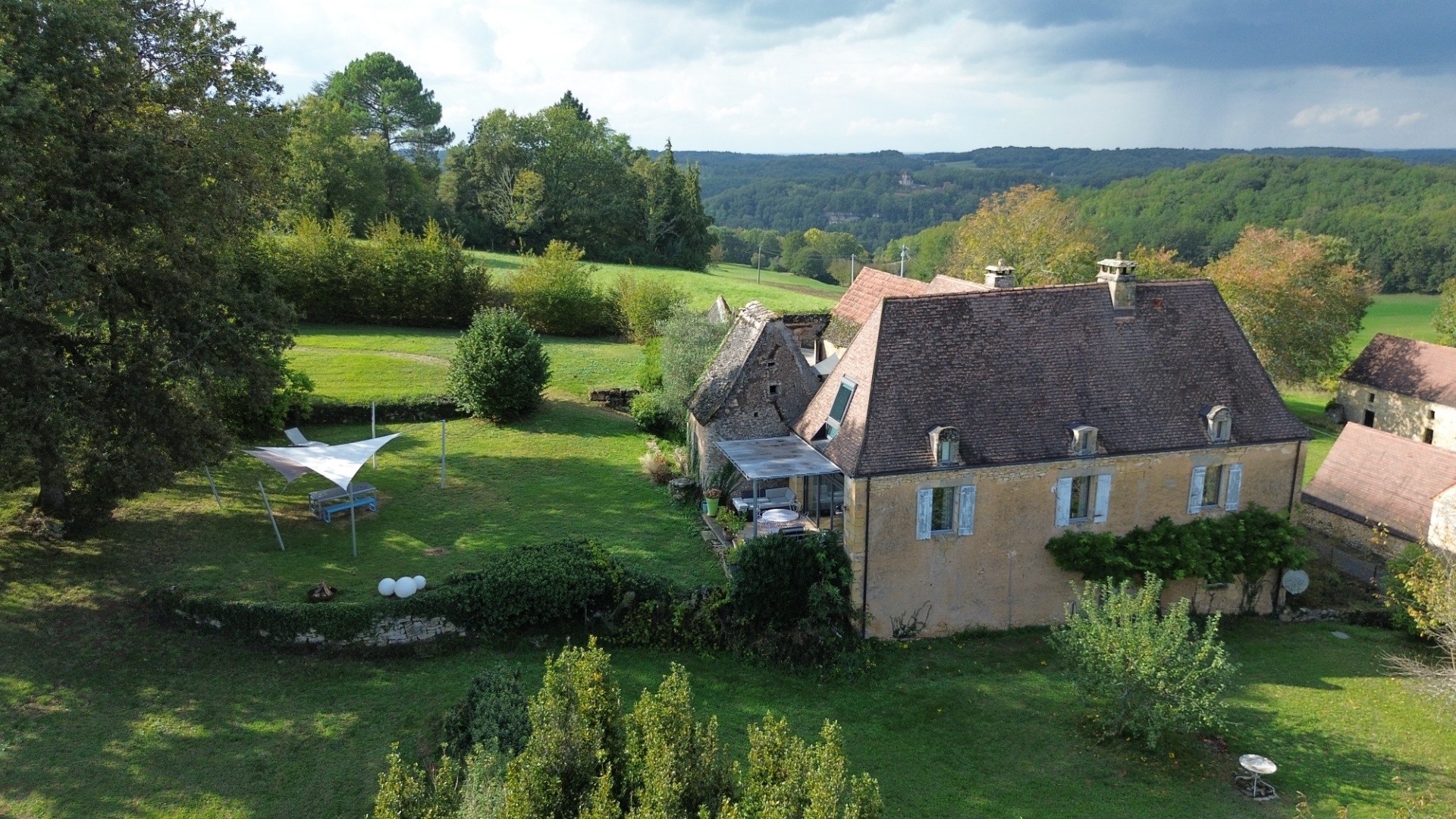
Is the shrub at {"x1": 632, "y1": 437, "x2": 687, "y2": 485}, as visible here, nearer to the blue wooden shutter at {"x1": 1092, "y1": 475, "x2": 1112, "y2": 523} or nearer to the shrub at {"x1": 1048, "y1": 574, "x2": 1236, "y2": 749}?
the blue wooden shutter at {"x1": 1092, "y1": 475, "x2": 1112, "y2": 523}

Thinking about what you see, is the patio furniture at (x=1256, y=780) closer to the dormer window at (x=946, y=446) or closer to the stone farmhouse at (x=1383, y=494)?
the dormer window at (x=946, y=446)

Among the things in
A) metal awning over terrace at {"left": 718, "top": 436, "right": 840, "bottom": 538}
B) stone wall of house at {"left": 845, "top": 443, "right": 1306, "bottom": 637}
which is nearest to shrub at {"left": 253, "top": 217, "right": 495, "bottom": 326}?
metal awning over terrace at {"left": 718, "top": 436, "right": 840, "bottom": 538}

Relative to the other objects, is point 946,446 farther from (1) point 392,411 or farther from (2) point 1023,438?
(1) point 392,411

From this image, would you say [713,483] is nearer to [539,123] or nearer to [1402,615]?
[1402,615]

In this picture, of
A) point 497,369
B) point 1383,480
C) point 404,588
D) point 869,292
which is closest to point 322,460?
point 404,588

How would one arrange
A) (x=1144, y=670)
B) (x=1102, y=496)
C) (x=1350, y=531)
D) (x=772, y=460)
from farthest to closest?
(x=1350, y=531) → (x=772, y=460) → (x=1102, y=496) → (x=1144, y=670)

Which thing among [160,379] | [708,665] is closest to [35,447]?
[160,379]
